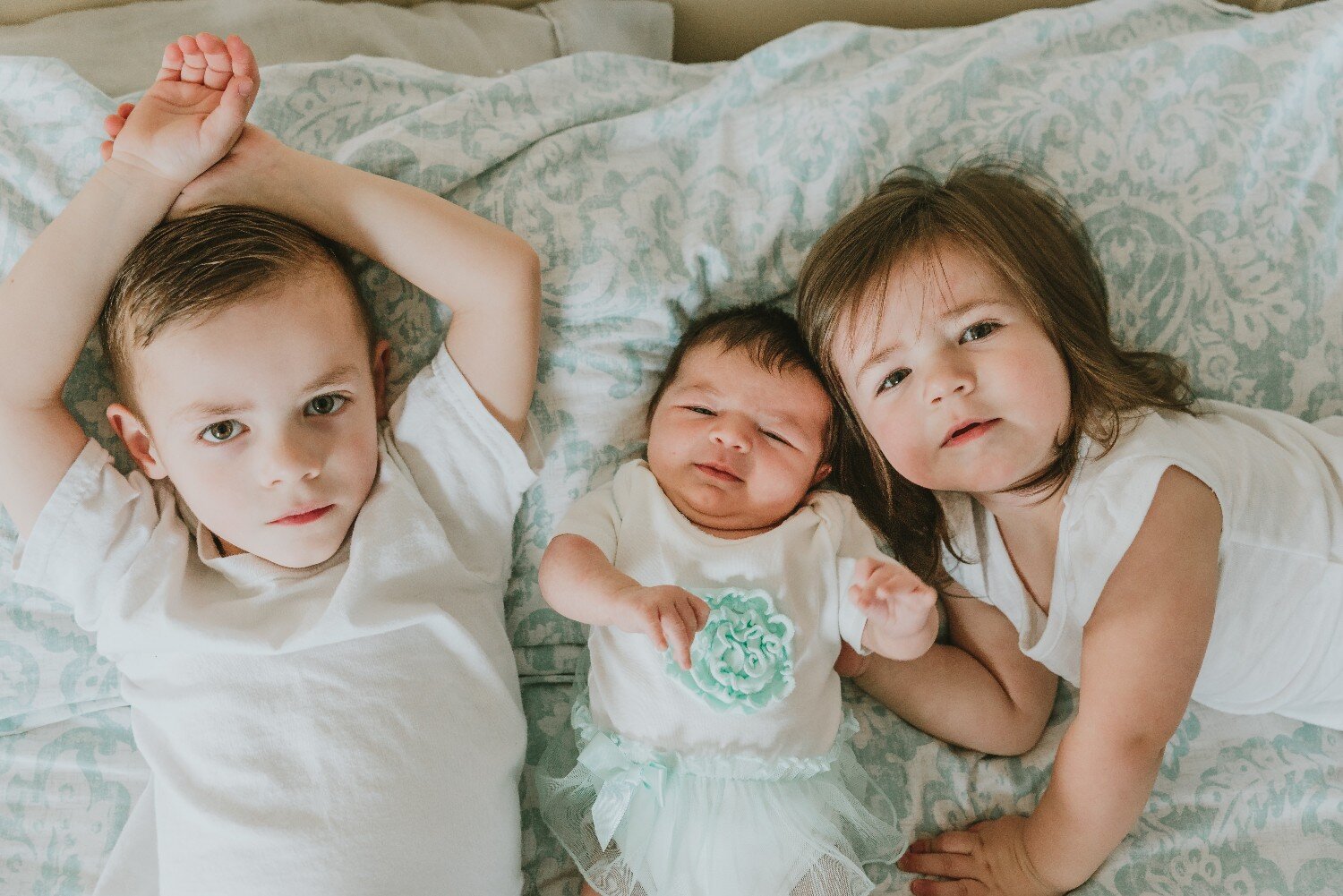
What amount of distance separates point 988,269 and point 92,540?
46.0 inches

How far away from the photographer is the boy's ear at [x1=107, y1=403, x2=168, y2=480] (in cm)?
119

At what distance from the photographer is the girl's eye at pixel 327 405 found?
119 cm

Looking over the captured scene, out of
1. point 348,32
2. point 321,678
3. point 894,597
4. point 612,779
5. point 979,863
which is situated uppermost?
point 348,32

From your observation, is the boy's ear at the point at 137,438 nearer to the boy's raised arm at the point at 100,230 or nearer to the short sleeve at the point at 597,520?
the boy's raised arm at the point at 100,230

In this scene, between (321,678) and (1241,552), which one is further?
(1241,552)

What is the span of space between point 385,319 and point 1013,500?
0.92 metres

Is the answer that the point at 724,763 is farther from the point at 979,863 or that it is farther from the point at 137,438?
the point at 137,438

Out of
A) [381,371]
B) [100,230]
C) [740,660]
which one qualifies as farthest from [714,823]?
[100,230]

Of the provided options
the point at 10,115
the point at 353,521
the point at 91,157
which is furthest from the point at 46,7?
the point at 353,521

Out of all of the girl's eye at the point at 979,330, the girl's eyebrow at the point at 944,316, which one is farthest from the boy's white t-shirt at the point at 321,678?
the girl's eye at the point at 979,330

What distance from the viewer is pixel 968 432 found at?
1.21 metres

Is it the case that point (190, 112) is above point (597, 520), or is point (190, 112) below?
above

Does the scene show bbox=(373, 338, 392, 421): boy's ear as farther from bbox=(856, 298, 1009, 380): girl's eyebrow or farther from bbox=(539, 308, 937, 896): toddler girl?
bbox=(856, 298, 1009, 380): girl's eyebrow

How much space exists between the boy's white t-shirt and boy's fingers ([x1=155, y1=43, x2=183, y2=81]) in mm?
454
